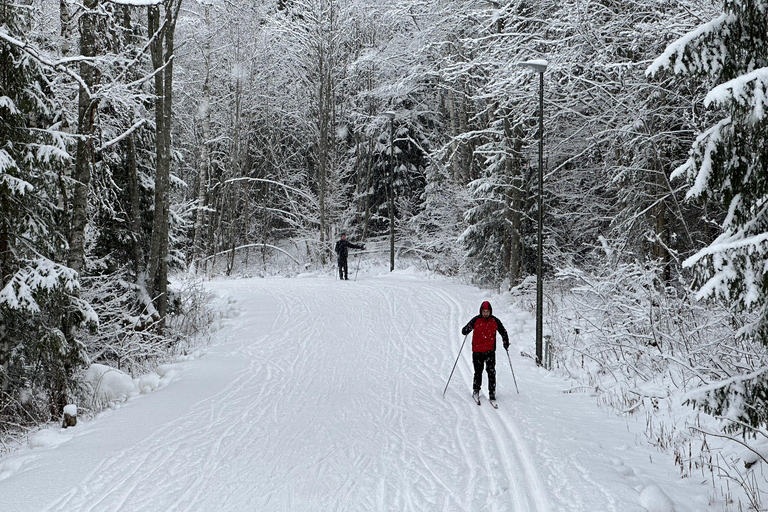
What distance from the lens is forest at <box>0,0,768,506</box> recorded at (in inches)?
202

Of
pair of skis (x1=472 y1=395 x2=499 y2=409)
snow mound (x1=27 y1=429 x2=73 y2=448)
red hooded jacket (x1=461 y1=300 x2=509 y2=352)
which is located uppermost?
red hooded jacket (x1=461 y1=300 x2=509 y2=352)

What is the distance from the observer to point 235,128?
3238 cm

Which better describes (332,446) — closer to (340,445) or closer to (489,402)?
(340,445)

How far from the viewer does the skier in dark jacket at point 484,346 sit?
31.7 feet

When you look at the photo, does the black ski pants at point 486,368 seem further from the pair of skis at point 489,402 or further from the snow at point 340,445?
the snow at point 340,445

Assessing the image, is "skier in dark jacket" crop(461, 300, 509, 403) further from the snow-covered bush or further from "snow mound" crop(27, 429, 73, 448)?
"snow mound" crop(27, 429, 73, 448)

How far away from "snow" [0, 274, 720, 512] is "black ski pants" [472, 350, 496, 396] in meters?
0.33

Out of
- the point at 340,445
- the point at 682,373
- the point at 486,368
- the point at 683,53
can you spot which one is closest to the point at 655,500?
the point at 682,373

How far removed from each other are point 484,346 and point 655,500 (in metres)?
4.56

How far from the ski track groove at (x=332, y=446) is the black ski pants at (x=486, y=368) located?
1.17 ft

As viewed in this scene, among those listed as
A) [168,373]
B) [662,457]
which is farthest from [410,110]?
[662,457]

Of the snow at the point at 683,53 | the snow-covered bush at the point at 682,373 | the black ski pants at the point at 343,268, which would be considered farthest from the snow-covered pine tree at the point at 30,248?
the black ski pants at the point at 343,268

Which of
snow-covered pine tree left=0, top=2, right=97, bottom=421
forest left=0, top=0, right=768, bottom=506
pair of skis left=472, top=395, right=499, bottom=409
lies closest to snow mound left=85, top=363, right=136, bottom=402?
forest left=0, top=0, right=768, bottom=506

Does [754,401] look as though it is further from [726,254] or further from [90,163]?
[90,163]
